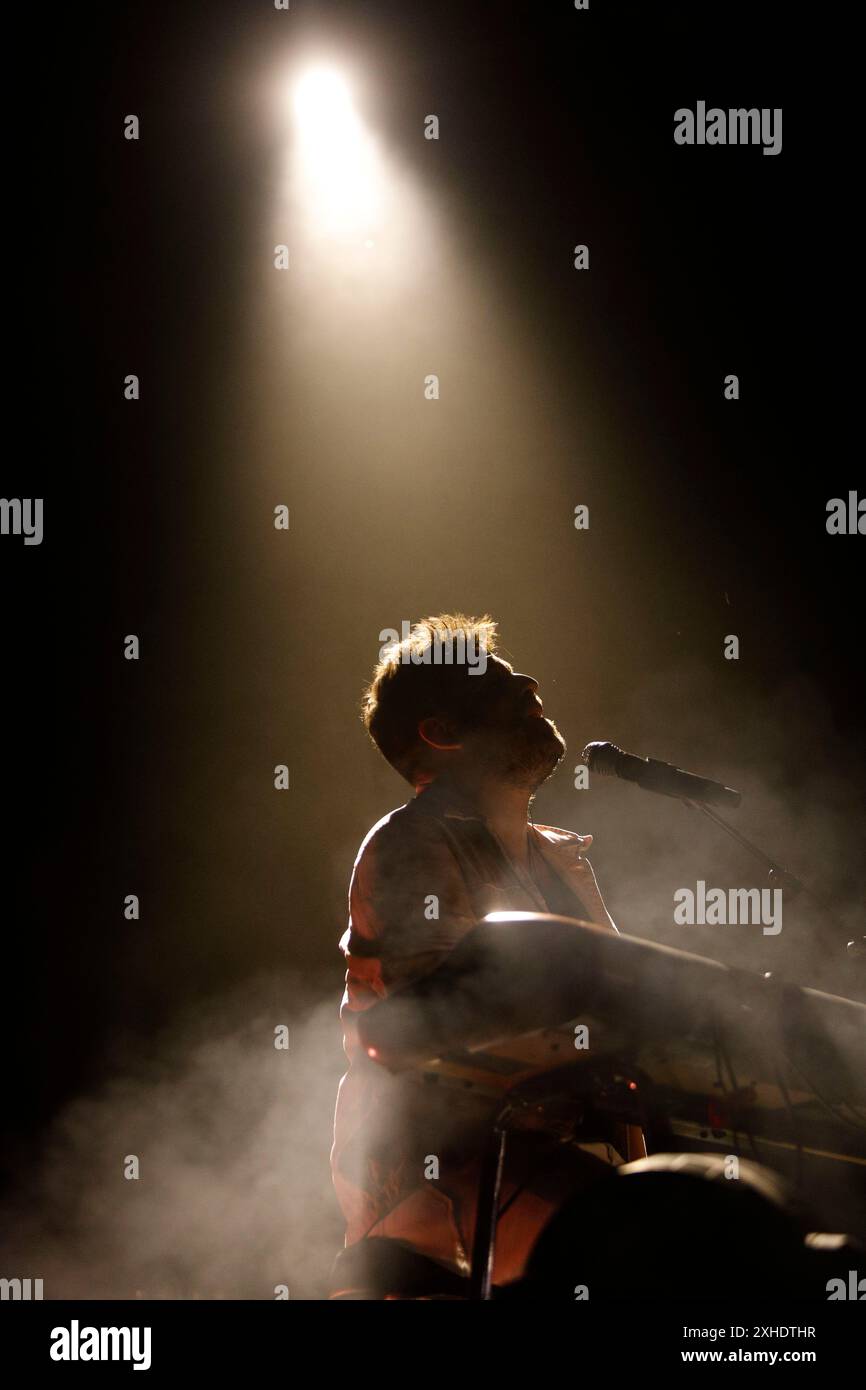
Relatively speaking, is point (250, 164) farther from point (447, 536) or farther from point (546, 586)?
point (546, 586)

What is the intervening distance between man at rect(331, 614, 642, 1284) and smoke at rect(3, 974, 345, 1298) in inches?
50.2

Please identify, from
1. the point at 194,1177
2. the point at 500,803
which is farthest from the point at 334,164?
the point at 194,1177

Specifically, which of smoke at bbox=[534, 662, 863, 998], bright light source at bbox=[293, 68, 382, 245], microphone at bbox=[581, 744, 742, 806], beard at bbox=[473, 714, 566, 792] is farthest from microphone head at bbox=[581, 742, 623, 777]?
bright light source at bbox=[293, 68, 382, 245]

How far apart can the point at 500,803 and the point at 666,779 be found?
41cm

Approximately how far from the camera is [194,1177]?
2809mm

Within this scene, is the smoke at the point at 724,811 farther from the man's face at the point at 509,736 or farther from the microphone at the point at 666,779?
the microphone at the point at 666,779

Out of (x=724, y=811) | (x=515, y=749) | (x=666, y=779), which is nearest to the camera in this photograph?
(x=666, y=779)

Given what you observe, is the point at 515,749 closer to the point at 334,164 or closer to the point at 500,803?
the point at 500,803

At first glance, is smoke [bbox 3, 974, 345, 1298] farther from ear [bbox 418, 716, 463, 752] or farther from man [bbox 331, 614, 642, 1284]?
ear [bbox 418, 716, 463, 752]

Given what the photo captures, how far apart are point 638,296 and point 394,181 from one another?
94 centimetres

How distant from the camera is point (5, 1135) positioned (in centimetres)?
275

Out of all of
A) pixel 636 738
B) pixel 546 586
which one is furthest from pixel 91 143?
pixel 636 738

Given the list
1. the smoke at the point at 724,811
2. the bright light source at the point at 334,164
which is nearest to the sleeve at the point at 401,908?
the smoke at the point at 724,811

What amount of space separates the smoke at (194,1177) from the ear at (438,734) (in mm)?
1422
